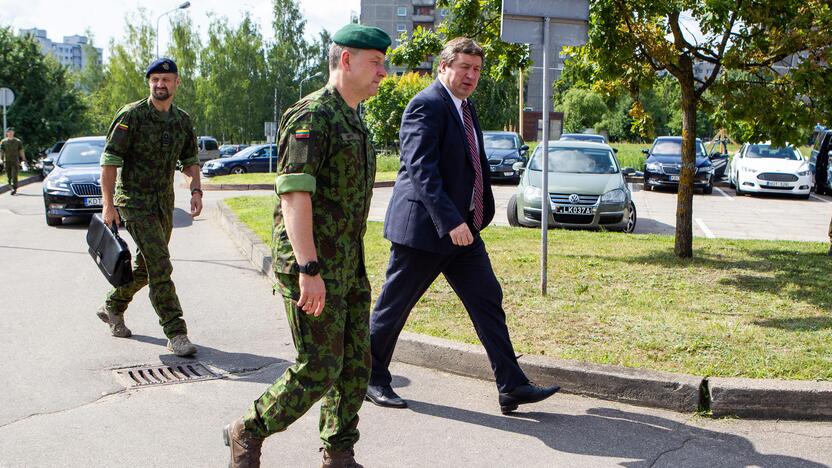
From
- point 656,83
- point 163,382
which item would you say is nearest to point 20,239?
point 163,382

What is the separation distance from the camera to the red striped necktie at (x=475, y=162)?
4.71 meters

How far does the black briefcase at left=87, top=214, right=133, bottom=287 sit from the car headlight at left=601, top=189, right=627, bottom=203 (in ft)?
30.6

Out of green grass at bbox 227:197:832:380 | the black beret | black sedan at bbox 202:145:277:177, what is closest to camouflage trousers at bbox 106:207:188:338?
the black beret

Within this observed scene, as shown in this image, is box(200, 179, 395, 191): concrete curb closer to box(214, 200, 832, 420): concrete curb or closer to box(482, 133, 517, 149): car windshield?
box(482, 133, 517, 149): car windshield

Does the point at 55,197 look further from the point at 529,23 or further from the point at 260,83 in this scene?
the point at 260,83

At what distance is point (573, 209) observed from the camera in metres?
13.7

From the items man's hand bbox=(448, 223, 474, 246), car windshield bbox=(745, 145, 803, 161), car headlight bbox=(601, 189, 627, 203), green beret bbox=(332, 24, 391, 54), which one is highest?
green beret bbox=(332, 24, 391, 54)

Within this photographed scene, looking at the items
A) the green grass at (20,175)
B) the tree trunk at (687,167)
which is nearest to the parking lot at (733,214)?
the tree trunk at (687,167)

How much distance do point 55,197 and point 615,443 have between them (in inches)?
472

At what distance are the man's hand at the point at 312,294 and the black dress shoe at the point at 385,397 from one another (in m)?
1.70

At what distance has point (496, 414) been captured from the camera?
4.81 meters

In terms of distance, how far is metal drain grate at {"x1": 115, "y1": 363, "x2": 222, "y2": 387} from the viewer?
529cm

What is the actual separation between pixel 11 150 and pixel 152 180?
1921 cm

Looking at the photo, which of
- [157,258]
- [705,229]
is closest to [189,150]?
[157,258]
